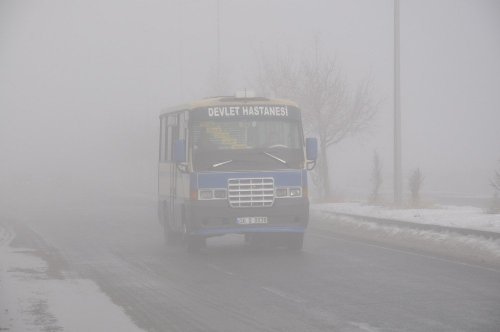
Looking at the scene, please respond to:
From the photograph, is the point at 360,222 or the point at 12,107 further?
the point at 12,107

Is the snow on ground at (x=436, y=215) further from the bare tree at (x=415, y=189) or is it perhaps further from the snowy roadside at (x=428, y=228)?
the bare tree at (x=415, y=189)

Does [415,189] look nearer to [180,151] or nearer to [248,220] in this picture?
[248,220]

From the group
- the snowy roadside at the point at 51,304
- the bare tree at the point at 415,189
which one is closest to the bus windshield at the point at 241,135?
the snowy roadside at the point at 51,304

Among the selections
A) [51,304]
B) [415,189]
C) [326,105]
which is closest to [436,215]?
[415,189]

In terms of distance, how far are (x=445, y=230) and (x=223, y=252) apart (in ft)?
14.7

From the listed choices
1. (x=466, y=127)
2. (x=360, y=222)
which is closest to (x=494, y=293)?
(x=360, y=222)

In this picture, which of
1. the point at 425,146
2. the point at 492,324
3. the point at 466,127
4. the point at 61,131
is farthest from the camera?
the point at 61,131

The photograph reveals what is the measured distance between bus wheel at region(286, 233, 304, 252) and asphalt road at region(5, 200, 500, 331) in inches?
8.9

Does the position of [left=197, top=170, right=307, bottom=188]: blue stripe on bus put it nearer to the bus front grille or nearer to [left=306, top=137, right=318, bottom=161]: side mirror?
the bus front grille

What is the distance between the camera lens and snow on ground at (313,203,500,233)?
21.7 metres

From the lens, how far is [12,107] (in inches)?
7520

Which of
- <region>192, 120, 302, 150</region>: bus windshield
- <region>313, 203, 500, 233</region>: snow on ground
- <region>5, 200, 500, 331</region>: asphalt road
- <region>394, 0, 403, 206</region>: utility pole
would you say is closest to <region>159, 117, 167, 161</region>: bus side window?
<region>5, 200, 500, 331</region>: asphalt road

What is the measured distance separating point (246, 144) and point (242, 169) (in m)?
0.59

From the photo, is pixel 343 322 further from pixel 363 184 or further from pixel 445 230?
pixel 363 184
